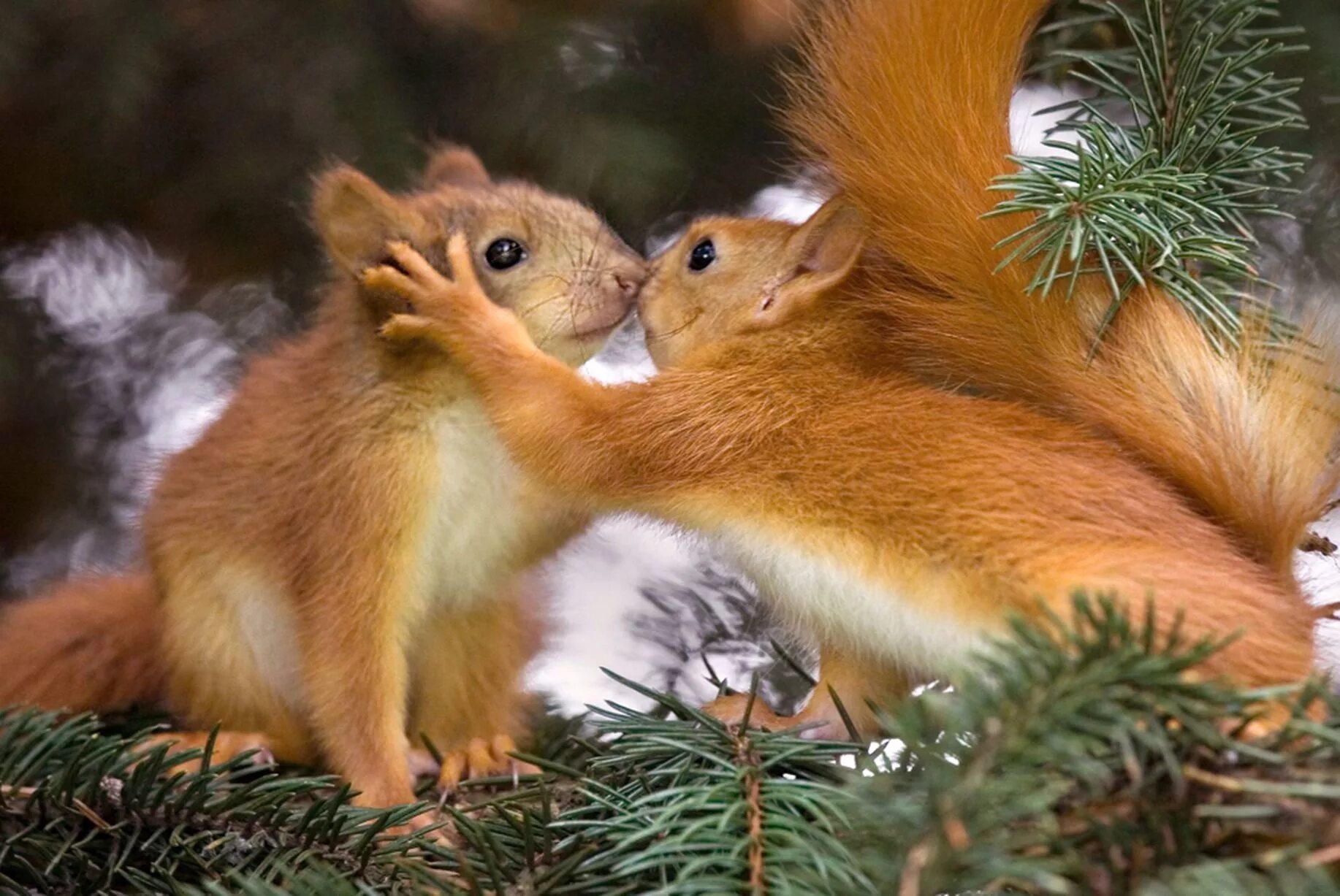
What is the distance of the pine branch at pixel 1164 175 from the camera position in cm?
106

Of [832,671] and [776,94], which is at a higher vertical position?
[776,94]

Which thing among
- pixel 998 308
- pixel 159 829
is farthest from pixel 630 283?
pixel 159 829

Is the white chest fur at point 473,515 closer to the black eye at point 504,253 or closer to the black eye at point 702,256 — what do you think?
the black eye at point 504,253

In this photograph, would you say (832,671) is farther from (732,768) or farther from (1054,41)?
(1054,41)

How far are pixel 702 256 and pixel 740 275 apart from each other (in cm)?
5

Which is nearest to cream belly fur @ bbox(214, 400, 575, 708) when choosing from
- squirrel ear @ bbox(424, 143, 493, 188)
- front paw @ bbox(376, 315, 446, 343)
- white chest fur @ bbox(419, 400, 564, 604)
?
white chest fur @ bbox(419, 400, 564, 604)

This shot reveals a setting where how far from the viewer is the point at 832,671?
4.45ft

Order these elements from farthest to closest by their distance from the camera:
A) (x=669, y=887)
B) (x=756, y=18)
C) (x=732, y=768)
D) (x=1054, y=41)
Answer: (x=756, y=18) → (x=1054, y=41) → (x=732, y=768) → (x=669, y=887)

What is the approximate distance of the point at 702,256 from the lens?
1.47m

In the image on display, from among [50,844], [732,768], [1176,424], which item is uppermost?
[1176,424]

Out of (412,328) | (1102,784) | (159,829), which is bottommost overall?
(159,829)

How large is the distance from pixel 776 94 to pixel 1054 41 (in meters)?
0.39

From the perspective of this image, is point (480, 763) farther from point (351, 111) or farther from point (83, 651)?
point (351, 111)

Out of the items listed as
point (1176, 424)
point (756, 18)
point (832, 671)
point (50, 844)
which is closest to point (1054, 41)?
point (756, 18)
